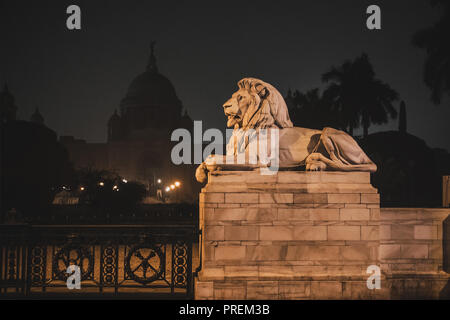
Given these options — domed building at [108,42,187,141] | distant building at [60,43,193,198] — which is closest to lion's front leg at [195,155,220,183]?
distant building at [60,43,193,198]

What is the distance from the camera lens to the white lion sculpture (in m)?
7.61

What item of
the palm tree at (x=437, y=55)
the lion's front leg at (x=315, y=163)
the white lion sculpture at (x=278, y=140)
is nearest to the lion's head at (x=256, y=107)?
the white lion sculpture at (x=278, y=140)

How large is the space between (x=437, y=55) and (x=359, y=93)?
11.6 metres

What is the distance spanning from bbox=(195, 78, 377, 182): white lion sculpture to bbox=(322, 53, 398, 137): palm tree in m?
29.2

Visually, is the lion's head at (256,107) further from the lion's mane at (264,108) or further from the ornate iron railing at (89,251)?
the ornate iron railing at (89,251)

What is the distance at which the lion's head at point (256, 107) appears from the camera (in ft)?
25.4

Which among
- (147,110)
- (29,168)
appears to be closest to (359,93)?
(29,168)

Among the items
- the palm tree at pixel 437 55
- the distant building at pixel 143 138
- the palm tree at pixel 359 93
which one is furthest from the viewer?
the distant building at pixel 143 138

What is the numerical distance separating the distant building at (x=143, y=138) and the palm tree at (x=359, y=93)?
44885mm

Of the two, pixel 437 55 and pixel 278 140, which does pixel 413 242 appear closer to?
pixel 278 140

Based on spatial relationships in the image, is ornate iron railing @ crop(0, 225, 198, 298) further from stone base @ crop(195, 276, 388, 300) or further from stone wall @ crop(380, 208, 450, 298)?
stone wall @ crop(380, 208, 450, 298)

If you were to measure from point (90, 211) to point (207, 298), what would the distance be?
2734cm

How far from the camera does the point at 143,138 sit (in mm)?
86062
